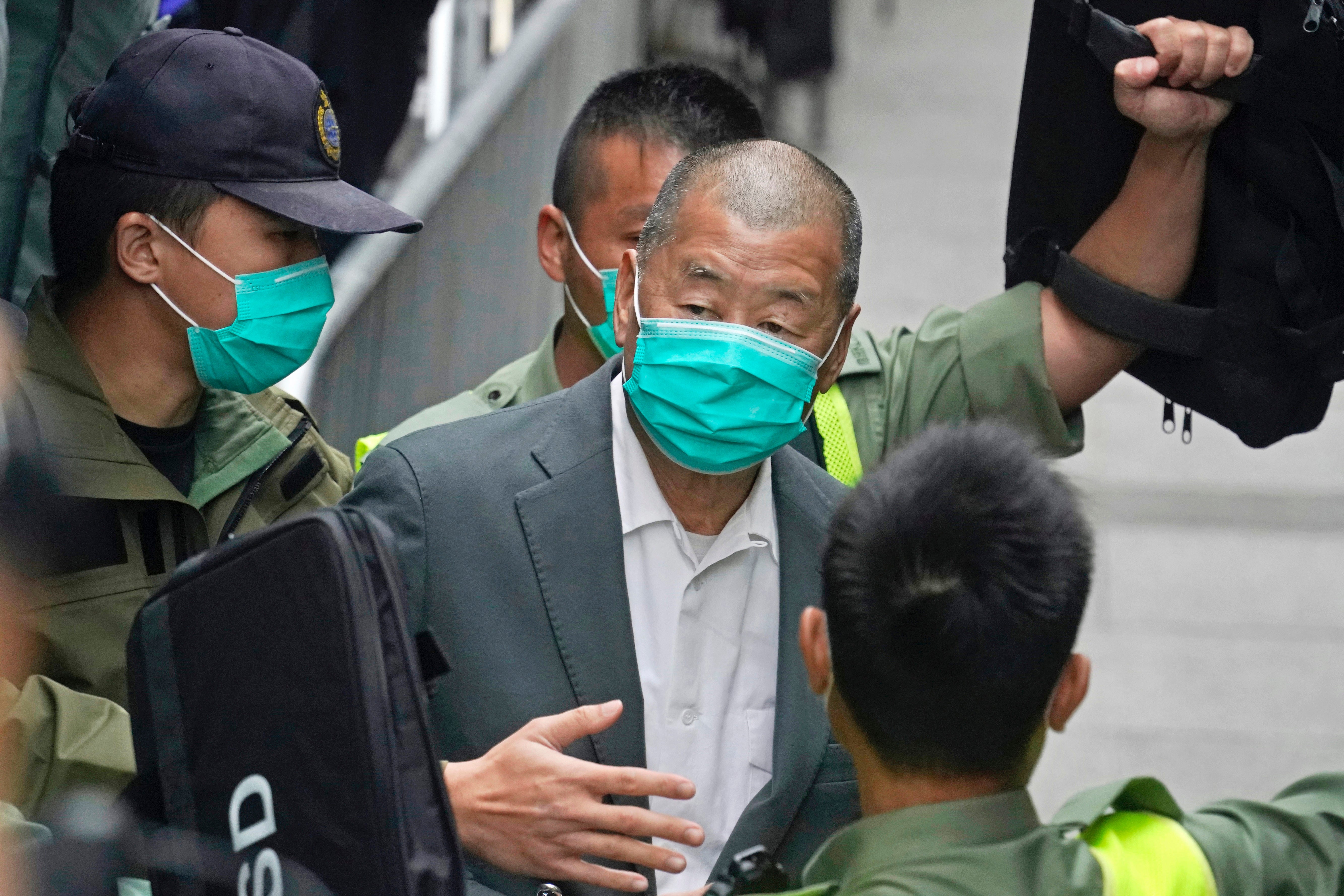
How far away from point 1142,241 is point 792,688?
37.7 inches

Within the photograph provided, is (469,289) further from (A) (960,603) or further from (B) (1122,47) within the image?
(A) (960,603)

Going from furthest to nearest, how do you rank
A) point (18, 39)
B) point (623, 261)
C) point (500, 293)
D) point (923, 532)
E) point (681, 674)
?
point (500, 293) → point (18, 39) → point (623, 261) → point (681, 674) → point (923, 532)

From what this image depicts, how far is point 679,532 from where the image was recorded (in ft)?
7.52

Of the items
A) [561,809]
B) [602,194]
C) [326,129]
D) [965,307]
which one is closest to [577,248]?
[602,194]

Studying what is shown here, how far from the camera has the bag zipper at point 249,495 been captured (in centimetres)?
272

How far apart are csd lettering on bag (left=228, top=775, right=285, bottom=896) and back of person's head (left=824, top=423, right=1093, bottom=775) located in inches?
23.5

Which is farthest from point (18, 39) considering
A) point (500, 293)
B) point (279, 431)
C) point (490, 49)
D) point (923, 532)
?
point (490, 49)

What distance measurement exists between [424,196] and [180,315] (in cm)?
209

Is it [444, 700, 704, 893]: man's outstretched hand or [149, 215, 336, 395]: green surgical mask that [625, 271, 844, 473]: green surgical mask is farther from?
[149, 215, 336, 395]: green surgical mask

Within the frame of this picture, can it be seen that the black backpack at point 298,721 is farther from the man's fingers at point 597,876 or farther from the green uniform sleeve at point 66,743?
the green uniform sleeve at point 66,743

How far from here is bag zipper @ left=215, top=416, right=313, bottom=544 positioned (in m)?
2.72

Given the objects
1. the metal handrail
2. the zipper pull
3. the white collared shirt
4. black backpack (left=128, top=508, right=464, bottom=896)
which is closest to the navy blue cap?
the white collared shirt

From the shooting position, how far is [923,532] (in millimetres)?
1657

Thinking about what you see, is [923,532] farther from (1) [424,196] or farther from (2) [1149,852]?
(1) [424,196]
